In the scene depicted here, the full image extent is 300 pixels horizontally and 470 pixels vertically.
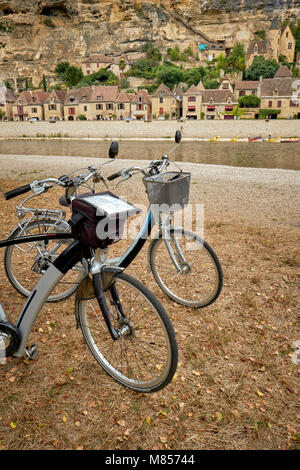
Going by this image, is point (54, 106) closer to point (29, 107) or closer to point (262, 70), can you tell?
point (29, 107)

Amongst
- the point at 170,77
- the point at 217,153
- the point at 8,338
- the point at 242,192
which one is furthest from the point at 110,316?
the point at 170,77

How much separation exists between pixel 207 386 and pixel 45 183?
1.97 m

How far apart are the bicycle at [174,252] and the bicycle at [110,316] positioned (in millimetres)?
327

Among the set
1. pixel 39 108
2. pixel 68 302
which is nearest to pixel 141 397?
pixel 68 302

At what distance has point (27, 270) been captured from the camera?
3.68 meters

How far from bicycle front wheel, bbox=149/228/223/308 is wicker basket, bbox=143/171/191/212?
0.44 m

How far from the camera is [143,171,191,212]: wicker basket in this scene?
2607 mm

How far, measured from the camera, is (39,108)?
6456 centimetres

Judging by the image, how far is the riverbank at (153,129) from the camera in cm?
4431

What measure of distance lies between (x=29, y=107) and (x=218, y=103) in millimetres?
36666

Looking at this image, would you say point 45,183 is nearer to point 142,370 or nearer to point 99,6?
point 142,370

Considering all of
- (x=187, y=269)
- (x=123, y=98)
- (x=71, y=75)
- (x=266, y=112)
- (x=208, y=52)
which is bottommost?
(x=187, y=269)

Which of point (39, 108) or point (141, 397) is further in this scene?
point (39, 108)
